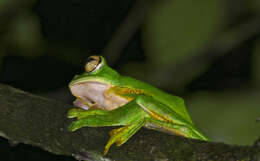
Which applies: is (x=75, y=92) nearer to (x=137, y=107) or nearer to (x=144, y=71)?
(x=137, y=107)

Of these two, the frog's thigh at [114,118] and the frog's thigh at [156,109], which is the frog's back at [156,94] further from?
the frog's thigh at [114,118]

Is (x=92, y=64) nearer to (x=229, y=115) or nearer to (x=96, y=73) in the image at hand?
(x=96, y=73)

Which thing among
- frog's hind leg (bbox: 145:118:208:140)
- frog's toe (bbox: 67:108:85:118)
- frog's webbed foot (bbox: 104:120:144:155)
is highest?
frog's webbed foot (bbox: 104:120:144:155)

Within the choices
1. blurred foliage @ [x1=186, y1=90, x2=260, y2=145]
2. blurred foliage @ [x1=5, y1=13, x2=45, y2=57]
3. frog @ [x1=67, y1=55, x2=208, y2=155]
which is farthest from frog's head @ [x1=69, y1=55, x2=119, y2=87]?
blurred foliage @ [x1=5, y1=13, x2=45, y2=57]

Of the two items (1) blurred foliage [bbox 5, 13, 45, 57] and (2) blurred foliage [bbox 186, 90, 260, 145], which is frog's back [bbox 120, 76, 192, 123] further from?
(1) blurred foliage [bbox 5, 13, 45, 57]

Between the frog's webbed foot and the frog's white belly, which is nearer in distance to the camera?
the frog's webbed foot

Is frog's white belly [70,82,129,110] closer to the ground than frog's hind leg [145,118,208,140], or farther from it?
closer to the ground

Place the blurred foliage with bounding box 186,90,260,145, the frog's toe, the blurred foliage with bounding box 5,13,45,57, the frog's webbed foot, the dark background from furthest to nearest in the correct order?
the blurred foliage with bounding box 5,13,45,57
the dark background
the blurred foliage with bounding box 186,90,260,145
the frog's toe
the frog's webbed foot

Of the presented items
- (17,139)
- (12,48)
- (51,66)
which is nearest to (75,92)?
(17,139)
